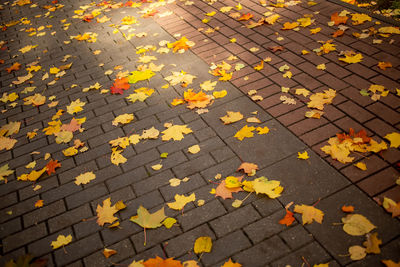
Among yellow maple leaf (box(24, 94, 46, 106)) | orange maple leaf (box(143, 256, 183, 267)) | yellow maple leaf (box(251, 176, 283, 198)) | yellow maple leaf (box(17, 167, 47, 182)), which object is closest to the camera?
orange maple leaf (box(143, 256, 183, 267))

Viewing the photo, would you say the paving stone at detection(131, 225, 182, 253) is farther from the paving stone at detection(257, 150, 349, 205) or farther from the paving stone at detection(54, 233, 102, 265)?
the paving stone at detection(257, 150, 349, 205)

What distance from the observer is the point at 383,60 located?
4082mm

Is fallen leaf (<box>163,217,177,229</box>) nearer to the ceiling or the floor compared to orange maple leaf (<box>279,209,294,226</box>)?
nearer to the floor

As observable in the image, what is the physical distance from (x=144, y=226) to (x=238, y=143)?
52.6 inches

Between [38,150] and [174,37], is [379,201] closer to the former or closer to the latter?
[38,150]

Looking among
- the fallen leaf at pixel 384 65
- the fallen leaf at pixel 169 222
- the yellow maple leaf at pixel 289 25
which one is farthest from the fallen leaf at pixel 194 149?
the yellow maple leaf at pixel 289 25

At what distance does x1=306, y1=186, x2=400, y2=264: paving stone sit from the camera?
7.69 feet

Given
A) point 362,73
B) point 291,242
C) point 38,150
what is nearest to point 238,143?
point 291,242

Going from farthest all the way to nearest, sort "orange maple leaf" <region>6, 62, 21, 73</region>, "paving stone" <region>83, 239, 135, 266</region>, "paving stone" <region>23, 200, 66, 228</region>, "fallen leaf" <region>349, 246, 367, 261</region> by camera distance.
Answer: "orange maple leaf" <region>6, 62, 21, 73</region>
"paving stone" <region>23, 200, 66, 228</region>
"paving stone" <region>83, 239, 135, 266</region>
"fallen leaf" <region>349, 246, 367, 261</region>

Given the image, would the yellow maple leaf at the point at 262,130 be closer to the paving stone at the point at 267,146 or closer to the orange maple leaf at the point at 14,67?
the paving stone at the point at 267,146

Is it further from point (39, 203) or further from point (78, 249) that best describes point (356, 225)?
point (39, 203)

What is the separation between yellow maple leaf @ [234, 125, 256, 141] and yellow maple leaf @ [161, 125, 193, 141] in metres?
0.57

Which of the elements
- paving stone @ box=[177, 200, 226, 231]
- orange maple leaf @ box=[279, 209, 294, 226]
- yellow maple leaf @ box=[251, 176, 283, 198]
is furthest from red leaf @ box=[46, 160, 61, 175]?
orange maple leaf @ box=[279, 209, 294, 226]

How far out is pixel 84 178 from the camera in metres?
3.20
